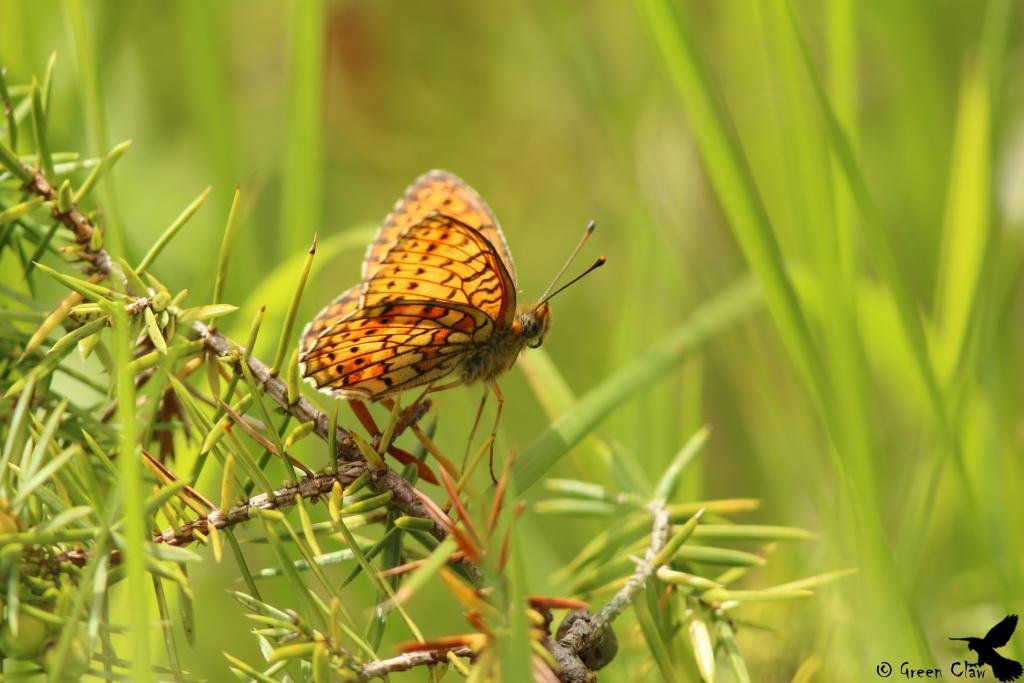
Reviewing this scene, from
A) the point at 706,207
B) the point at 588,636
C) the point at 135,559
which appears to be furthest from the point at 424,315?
the point at 706,207

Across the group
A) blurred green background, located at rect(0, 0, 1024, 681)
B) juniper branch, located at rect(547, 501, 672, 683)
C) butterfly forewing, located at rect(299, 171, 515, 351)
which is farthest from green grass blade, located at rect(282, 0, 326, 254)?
juniper branch, located at rect(547, 501, 672, 683)

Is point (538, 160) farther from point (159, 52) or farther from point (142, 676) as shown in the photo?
point (142, 676)

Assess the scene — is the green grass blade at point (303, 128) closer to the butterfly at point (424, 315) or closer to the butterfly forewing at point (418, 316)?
the butterfly at point (424, 315)

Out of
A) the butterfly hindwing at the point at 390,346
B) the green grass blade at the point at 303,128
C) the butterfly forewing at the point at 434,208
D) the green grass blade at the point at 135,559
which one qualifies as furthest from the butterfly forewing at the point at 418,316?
the green grass blade at the point at 135,559

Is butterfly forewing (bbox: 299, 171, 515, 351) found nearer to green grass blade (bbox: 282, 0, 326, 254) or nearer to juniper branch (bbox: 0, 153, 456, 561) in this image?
green grass blade (bbox: 282, 0, 326, 254)

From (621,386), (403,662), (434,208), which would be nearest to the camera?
(403,662)

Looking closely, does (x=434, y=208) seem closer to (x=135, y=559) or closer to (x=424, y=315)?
(x=424, y=315)
